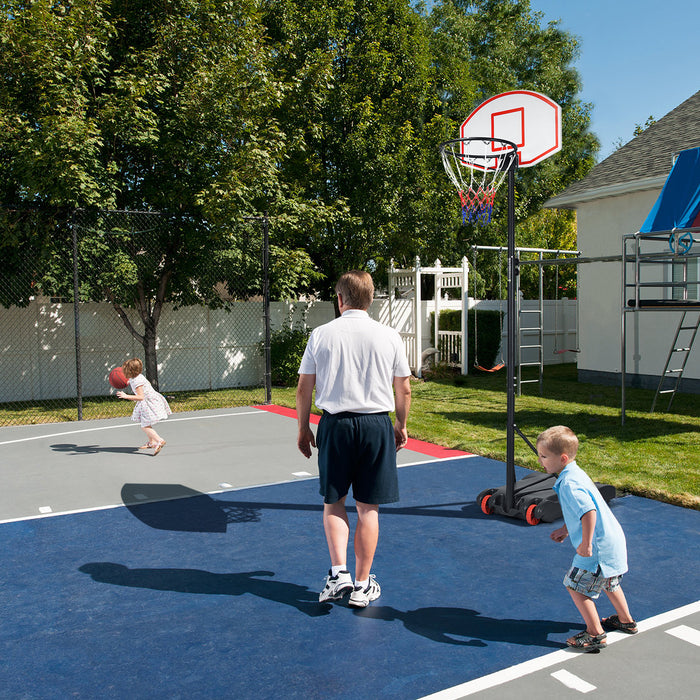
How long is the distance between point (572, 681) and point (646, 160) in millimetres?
13207

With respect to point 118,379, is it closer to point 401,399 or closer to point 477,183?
point 477,183

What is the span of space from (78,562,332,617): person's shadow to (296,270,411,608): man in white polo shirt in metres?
0.21

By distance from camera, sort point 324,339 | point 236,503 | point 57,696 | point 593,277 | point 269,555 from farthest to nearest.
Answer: point 593,277 < point 236,503 < point 269,555 < point 324,339 < point 57,696

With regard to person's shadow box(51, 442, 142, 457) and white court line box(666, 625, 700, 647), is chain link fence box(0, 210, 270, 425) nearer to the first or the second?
person's shadow box(51, 442, 142, 457)

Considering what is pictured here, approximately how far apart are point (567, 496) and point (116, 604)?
9.10ft

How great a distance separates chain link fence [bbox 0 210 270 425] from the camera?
11.7 meters

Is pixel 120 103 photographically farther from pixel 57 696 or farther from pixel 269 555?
pixel 57 696

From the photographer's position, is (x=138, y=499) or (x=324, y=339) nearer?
(x=324, y=339)

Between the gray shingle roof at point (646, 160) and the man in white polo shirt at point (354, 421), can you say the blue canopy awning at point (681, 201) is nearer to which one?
the gray shingle roof at point (646, 160)

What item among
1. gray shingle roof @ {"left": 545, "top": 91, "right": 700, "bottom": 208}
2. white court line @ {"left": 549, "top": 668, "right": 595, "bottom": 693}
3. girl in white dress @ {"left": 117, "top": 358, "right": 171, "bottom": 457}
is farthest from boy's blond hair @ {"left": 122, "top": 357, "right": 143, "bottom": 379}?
gray shingle roof @ {"left": 545, "top": 91, "right": 700, "bottom": 208}

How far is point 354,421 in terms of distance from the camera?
13.0ft

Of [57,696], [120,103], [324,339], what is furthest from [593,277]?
[57,696]

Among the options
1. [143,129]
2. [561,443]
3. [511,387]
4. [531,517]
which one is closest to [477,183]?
[511,387]

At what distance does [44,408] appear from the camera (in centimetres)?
1279
